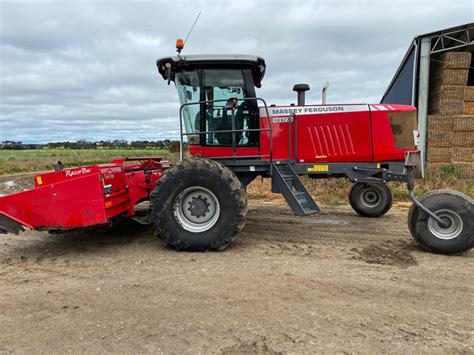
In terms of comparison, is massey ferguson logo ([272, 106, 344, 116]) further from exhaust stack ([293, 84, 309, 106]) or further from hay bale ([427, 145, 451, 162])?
hay bale ([427, 145, 451, 162])

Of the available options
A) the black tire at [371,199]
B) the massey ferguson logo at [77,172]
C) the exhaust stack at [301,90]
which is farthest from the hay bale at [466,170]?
the massey ferguson logo at [77,172]

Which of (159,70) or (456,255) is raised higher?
(159,70)

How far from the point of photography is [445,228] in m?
5.52

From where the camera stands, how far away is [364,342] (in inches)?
124

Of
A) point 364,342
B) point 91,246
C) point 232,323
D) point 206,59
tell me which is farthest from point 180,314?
point 206,59

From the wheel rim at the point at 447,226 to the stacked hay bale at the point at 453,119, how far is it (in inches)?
337

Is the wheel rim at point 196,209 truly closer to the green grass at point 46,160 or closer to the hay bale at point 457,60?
the green grass at point 46,160

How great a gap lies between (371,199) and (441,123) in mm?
6335

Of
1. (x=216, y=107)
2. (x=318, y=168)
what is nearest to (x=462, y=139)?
(x=318, y=168)

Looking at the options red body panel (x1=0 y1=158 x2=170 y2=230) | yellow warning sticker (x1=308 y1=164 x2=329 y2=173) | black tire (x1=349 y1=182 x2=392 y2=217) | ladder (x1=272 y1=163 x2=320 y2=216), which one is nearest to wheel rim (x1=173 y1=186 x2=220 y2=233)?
red body panel (x1=0 y1=158 x2=170 y2=230)

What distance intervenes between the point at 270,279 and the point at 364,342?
148cm

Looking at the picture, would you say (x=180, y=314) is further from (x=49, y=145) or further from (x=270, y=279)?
(x=49, y=145)

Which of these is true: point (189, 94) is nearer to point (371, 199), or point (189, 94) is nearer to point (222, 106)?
point (222, 106)

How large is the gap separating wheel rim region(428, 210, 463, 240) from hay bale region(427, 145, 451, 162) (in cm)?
868
